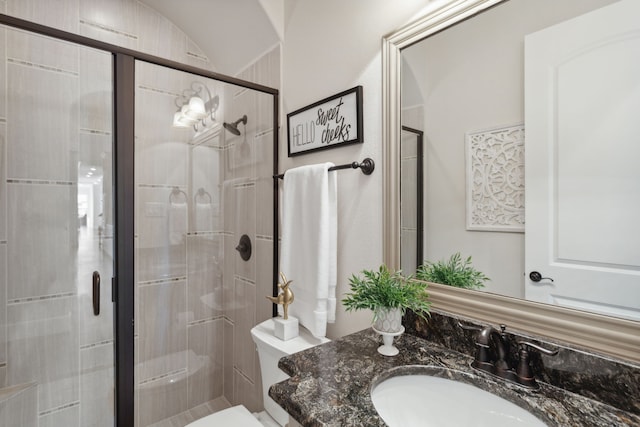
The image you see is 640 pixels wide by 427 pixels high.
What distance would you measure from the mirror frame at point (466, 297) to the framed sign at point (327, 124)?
0.14 metres

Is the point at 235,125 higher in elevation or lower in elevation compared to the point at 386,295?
higher

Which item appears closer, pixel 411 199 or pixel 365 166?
pixel 411 199

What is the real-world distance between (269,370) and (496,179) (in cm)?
111

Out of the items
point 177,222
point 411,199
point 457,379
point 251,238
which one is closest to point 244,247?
point 251,238

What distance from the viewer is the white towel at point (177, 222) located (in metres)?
1.57

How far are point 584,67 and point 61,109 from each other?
2.00m

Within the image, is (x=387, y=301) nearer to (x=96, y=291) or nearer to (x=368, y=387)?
(x=368, y=387)

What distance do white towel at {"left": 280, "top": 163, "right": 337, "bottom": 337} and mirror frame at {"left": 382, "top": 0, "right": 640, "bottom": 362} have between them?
0.24 m

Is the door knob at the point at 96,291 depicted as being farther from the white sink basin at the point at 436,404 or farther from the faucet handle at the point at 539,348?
the faucet handle at the point at 539,348

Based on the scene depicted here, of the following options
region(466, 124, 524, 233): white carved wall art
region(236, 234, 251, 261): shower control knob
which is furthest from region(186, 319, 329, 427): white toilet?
region(466, 124, 524, 233): white carved wall art

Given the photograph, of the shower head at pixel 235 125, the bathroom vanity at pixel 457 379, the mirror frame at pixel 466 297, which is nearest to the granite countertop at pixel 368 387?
the bathroom vanity at pixel 457 379

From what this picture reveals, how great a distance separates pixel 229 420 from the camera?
1.27m

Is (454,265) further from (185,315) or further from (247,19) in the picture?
(247,19)

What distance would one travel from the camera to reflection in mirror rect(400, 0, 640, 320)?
2.20 feet
